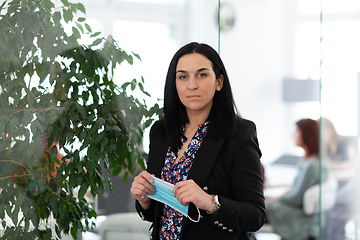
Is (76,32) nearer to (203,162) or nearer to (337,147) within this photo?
(203,162)

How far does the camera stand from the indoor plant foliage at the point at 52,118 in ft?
5.04

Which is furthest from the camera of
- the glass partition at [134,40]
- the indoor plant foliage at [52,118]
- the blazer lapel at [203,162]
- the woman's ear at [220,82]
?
the glass partition at [134,40]

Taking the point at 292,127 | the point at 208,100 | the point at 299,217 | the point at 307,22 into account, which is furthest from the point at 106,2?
the point at 299,217

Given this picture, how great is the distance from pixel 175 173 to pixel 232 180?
211 millimetres

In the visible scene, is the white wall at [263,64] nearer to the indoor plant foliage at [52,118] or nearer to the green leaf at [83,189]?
the indoor plant foliage at [52,118]

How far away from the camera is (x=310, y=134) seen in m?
2.13

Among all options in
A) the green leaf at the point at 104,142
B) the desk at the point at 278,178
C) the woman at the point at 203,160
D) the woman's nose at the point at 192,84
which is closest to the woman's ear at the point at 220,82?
the woman at the point at 203,160

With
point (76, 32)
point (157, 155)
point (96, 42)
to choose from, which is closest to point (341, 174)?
point (157, 155)

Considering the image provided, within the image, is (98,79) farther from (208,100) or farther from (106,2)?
(208,100)

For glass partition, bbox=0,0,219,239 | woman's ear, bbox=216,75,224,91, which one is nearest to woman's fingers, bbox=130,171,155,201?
woman's ear, bbox=216,75,224,91

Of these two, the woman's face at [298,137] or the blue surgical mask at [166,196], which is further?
the woman's face at [298,137]

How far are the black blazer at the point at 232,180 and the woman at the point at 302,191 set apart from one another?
3.36 feet

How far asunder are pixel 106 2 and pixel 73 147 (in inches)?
32.5

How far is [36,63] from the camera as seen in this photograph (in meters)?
1.62
